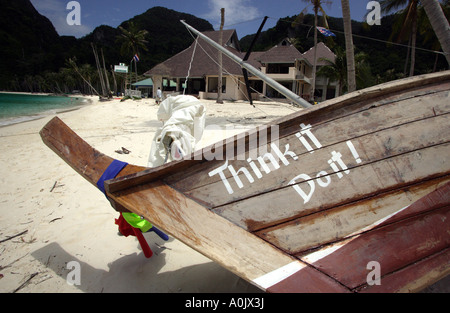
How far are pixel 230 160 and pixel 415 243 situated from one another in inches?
46.3

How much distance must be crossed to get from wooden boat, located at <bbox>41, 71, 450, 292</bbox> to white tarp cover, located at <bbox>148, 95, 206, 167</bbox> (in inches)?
20.4

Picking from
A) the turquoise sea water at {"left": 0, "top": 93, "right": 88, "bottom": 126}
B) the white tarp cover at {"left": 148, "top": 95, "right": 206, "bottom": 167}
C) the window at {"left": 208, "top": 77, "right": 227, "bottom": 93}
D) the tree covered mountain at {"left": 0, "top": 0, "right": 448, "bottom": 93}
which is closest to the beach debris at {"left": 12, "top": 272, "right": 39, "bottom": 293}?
the white tarp cover at {"left": 148, "top": 95, "right": 206, "bottom": 167}

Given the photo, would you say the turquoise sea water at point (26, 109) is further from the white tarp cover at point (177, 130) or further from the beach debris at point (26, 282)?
the white tarp cover at point (177, 130)

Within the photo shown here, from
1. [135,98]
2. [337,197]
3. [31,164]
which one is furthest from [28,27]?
[337,197]

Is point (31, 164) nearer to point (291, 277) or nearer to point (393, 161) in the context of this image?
point (291, 277)

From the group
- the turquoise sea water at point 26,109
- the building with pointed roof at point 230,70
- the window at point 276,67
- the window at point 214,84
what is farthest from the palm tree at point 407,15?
the turquoise sea water at point 26,109

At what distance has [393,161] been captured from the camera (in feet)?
4.90

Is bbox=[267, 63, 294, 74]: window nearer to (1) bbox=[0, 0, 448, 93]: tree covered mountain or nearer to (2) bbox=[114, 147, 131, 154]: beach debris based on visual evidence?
(1) bbox=[0, 0, 448, 93]: tree covered mountain

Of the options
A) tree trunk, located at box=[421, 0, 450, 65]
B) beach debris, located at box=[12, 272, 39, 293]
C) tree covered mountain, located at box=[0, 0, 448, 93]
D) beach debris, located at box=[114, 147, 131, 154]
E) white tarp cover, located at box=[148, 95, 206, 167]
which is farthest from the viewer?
tree covered mountain, located at box=[0, 0, 448, 93]

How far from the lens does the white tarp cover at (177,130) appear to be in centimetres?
204

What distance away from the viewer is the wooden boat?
1.31 m

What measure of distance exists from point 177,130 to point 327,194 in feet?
4.22

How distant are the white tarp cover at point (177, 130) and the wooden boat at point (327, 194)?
0.52 meters
